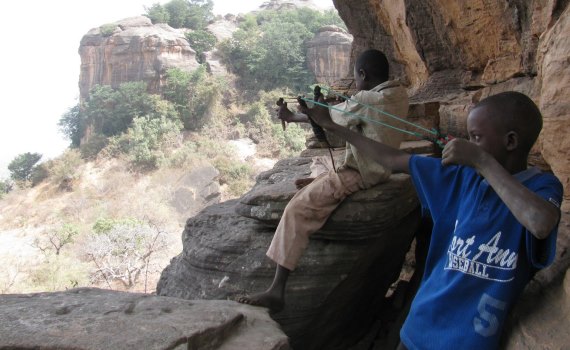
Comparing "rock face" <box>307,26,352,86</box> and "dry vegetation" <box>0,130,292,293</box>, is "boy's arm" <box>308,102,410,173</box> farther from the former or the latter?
"rock face" <box>307,26,352,86</box>

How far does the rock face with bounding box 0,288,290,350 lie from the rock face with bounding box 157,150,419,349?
0.73m

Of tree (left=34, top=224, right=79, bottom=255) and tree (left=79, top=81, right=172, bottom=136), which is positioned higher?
tree (left=79, top=81, right=172, bottom=136)

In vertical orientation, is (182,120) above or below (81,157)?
above

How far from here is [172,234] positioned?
790 inches

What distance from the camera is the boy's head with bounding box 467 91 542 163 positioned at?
4.93 ft

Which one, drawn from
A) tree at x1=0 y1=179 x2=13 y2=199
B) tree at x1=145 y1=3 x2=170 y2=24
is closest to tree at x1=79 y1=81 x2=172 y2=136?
tree at x1=0 y1=179 x2=13 y2=199

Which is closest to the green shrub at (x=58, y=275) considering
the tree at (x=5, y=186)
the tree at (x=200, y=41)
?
the tree at (x=5, y=186)

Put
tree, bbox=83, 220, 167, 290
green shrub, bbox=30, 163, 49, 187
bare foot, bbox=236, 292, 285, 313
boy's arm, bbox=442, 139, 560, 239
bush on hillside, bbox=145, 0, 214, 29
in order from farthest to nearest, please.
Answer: bush on hillside, bbox=145, 0, 214, 29 → green shrub, bbox=30, 163, 49, 187 → tree, bbox=83, 220, 167, 290 → bare foot, bbox=236, 292, 285, 313 → boy's arm, bbox=442, 139, 560, 239

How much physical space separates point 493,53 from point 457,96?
72 centimetres

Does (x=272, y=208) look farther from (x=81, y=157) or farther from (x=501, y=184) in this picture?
(x=81, y=157)

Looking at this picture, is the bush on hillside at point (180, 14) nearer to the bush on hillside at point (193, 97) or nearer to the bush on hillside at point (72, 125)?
the bush on hillside at point (193, 97)

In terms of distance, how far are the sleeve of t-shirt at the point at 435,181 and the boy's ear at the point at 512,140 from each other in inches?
8.4

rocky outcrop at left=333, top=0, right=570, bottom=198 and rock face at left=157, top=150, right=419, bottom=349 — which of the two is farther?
rock face at left=157, top=150, right=419, bottom=349

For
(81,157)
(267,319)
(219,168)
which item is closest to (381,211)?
(267,319)
